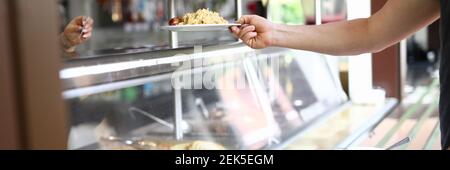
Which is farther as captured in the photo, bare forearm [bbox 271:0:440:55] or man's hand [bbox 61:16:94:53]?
bare forearm [bbox 271:0:440:55]

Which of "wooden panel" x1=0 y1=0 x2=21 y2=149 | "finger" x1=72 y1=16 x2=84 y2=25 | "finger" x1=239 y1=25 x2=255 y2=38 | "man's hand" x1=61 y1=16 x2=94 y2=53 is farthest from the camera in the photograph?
"finger" x1=239 y1=25 x2=255 y2=38

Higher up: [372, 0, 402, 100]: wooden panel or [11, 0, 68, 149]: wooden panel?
[11, 0, 68, 149]: wooden panel

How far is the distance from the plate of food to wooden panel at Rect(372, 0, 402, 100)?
1.88 m

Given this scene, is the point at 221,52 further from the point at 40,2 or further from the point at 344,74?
the point at 344,74

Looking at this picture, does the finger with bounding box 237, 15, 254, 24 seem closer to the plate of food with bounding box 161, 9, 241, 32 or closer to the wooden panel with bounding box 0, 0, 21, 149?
the plate of food with bounding box 161, 9, 241, 32

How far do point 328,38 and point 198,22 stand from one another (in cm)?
24

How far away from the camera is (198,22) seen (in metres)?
0.86

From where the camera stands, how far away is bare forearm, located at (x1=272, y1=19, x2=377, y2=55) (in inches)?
35.9

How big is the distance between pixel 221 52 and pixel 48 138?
0.72m

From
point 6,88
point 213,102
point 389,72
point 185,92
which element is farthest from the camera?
point 389,72

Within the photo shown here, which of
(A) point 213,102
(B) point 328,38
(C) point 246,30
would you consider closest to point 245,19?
(C) point 246,30

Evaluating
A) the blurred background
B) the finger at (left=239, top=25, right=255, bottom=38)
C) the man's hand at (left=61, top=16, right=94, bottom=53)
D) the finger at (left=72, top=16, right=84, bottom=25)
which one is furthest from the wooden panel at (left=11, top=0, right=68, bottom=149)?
the finger at (left=239, top=25, right=255, bottom=38)

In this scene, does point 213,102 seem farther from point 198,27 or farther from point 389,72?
point 389,72
